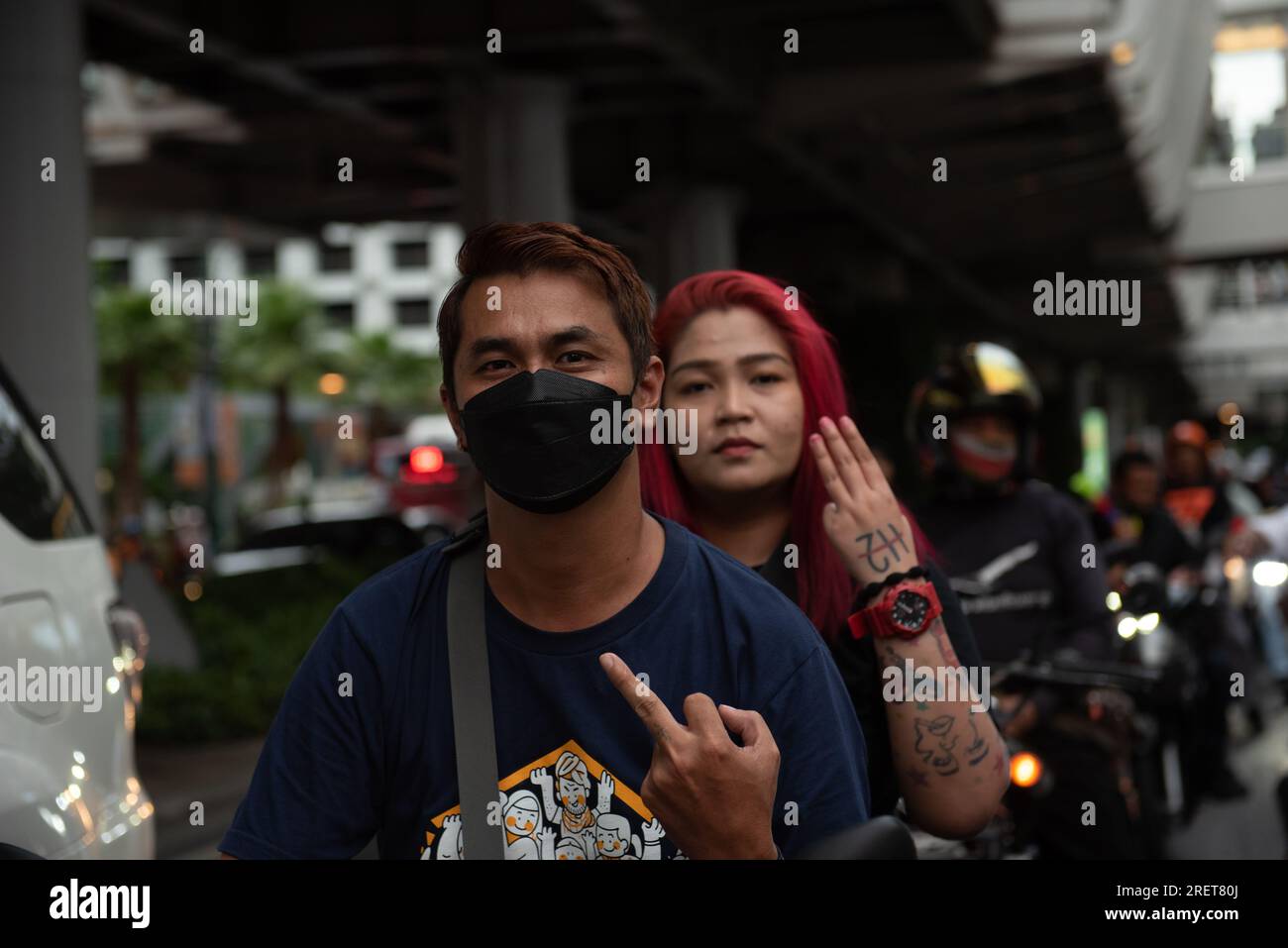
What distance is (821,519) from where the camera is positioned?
293 centimetres

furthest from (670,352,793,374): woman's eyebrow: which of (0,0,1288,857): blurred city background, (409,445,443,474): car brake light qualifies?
(409,445,443,474): car brake light

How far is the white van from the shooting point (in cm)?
300

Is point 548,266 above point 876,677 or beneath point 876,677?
above

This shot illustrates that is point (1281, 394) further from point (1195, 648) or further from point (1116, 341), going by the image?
point (1195, 648)

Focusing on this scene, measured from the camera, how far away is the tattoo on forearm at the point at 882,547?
2.65 metres

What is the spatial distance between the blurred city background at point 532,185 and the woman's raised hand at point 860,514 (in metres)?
0.82

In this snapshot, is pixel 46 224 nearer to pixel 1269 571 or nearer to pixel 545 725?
pixel 1269 571

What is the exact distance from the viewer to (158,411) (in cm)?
5059

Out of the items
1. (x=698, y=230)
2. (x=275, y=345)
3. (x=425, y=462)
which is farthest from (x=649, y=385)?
(x=275, y=345)

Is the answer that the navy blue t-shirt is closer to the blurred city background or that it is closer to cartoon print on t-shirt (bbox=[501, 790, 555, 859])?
cartoon print on t-shirt (bbox=[501, 790, 555, 859])

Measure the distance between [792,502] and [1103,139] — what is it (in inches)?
891

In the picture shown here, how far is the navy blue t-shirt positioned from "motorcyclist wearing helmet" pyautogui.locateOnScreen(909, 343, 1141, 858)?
279 cm

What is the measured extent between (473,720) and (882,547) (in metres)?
0.90

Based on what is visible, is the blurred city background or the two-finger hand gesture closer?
Result: the two-finger hand gesture
